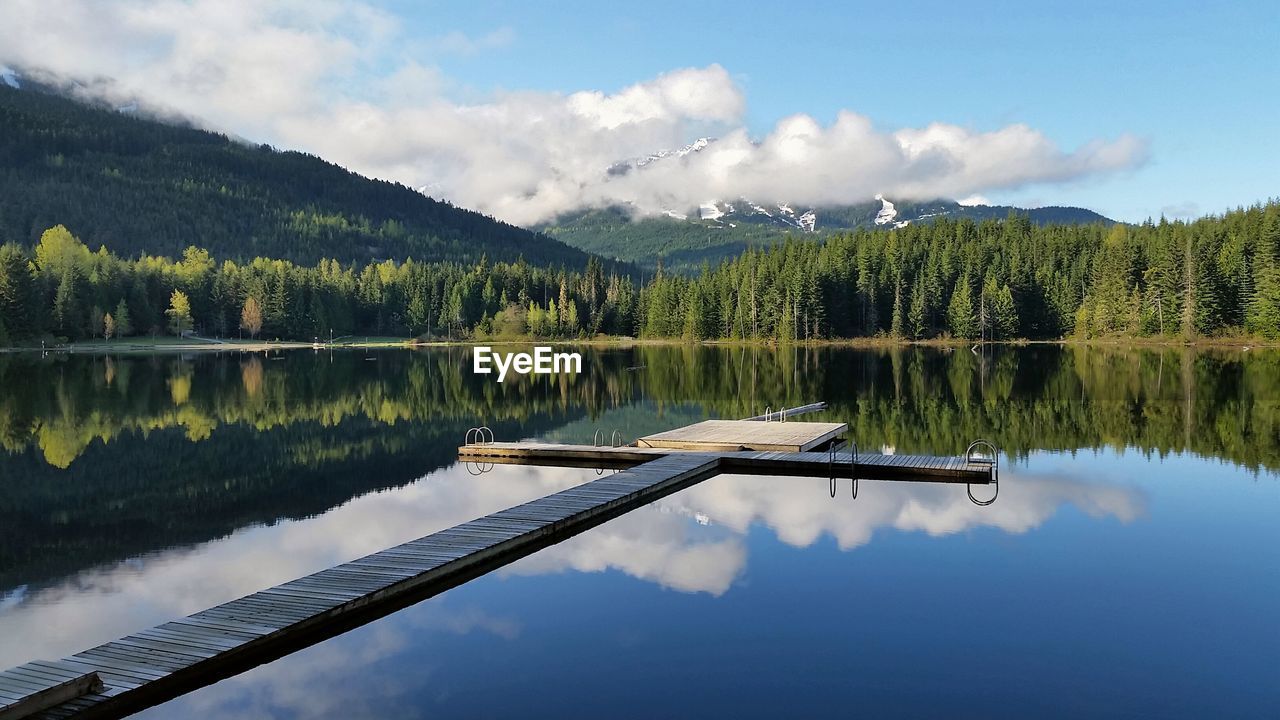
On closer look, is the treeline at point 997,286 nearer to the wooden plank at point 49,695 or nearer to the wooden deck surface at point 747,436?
the wooden deck surface at point 747,436

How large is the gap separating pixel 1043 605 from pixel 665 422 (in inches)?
1091

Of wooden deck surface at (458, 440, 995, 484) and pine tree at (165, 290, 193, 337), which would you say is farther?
pine tree at (165, 290, 193, 337)

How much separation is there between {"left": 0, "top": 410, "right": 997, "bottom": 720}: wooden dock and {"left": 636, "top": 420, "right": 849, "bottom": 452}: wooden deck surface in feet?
3.39

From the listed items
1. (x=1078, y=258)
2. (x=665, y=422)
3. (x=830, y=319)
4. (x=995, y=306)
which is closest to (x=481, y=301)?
(x=830, y=319)

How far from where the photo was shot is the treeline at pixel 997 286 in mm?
115562

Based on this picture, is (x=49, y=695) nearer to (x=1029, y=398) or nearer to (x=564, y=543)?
(x=564, y=543)

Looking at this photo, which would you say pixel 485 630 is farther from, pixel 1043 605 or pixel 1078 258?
pixel 1078 258

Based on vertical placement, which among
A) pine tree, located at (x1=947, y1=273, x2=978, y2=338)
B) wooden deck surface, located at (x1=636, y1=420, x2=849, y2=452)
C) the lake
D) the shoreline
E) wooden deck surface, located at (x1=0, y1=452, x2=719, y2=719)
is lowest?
the lake

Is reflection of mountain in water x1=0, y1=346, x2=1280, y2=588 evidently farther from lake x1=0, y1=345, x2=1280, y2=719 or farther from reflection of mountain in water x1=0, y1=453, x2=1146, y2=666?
reflection of mountain in water x1=0, y1=453, x2=1146, y2=666

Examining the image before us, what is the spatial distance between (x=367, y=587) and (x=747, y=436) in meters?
20.2

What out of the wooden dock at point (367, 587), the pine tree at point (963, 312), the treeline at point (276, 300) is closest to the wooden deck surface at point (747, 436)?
the wooden dock at point (367, 587)

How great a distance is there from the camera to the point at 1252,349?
324 ft

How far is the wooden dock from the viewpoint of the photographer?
1068cm

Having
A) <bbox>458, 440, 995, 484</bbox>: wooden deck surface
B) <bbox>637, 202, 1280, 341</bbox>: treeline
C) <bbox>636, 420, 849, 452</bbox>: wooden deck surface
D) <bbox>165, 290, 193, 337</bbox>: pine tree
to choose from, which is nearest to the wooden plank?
<bbox>458, 440, 995, 484</bbox>: wooden deck surface
